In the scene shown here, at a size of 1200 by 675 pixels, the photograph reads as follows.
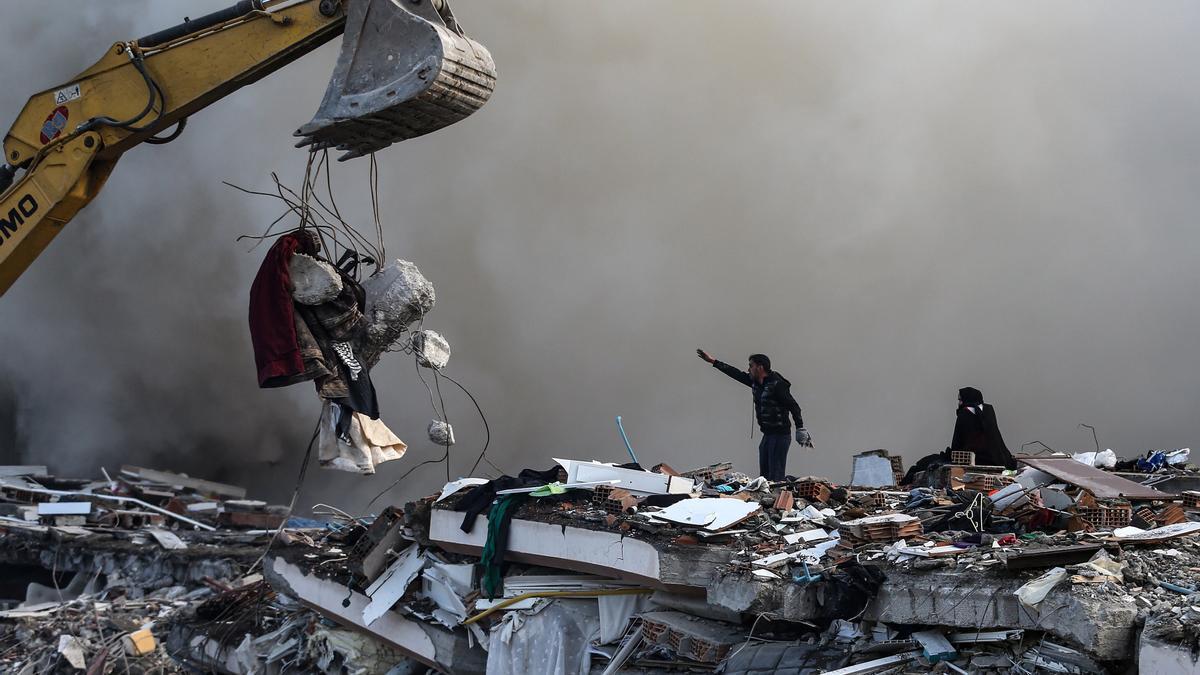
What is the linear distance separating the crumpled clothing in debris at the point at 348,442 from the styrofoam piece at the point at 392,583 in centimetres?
145

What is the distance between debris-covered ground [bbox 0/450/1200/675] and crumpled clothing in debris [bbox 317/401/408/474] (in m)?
0.97

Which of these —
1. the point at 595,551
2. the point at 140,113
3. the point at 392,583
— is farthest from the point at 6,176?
the point at 595,551

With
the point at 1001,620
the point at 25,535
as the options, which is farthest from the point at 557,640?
the point at 25,535

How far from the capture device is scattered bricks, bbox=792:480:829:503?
7555mm

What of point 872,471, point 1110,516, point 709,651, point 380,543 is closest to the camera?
point 709,651

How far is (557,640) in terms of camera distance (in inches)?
275

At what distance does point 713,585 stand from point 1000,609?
1.50m

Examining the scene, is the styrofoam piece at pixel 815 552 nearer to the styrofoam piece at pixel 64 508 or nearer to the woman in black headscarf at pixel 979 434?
the woman in black headscarf at pixel 979 434

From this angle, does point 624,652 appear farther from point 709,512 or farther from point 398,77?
point 398,77

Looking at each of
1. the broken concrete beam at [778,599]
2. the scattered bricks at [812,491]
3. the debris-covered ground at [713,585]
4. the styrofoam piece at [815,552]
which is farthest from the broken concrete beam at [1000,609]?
the scattered bricks at [812,491]

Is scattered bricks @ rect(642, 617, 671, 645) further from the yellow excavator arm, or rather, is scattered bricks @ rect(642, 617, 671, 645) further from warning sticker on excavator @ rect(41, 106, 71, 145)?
warning sticker on excavator @ rect(41, 106, 71, 145)

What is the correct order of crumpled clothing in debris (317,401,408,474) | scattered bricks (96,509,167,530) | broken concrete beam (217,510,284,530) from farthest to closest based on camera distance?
broken concrete beam (217,510,284,530)
scattered bricks (96,509,167,530)
crumpled clothing in debris (317,401,408,474)

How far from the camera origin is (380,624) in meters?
8.43

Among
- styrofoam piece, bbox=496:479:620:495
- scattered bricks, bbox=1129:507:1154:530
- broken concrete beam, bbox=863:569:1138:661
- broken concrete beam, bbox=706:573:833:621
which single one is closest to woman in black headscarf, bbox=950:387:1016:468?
scattered bricks, bbox=1129:507:1154:530
